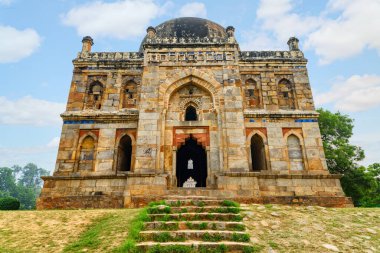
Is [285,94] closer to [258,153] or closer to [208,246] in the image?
[258,153]

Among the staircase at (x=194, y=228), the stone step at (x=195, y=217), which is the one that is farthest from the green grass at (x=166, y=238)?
the stone step at (x=195, y=217)

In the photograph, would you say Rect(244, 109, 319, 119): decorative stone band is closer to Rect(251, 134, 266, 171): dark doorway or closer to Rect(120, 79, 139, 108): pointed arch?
Rect(251, 134, 266, 171): dark doorway

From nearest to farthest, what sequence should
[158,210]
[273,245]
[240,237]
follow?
[273,245]
[240,237]
[158,210]

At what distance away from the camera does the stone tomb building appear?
37.4 ft

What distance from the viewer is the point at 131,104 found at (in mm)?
14266

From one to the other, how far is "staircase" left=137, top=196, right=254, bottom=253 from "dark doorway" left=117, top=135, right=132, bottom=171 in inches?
221

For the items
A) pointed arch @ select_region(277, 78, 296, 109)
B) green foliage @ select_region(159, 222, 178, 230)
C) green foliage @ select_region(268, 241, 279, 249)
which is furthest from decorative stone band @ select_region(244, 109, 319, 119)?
green foliage @ select_region(268, 241, 279, 249)

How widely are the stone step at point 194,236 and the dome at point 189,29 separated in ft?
42.6

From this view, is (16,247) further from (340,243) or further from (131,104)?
(131,104)

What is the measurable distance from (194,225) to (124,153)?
27.1ft

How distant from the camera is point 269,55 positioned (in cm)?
1514

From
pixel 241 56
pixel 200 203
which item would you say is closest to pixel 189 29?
pixel 241 56

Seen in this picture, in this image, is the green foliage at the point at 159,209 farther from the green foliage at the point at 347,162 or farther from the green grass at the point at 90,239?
the green foliage at the point at 347,162

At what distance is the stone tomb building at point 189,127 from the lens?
11.4m
